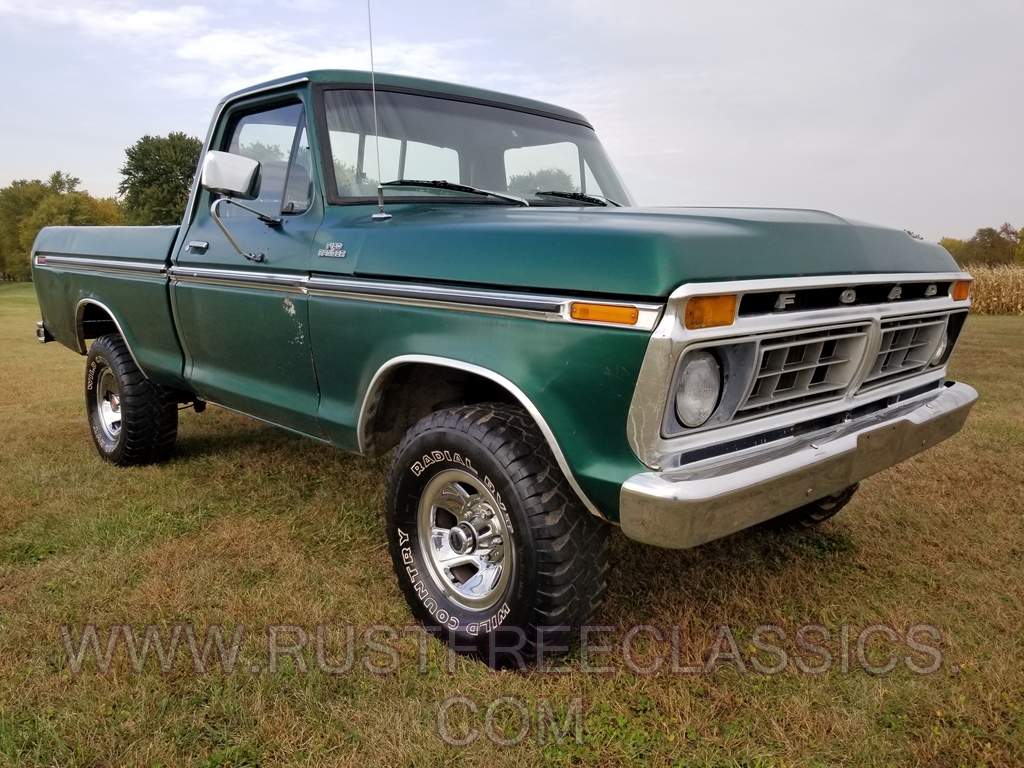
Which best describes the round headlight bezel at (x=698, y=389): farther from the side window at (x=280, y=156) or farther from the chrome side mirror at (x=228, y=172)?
the chrome side mirror at (x=228, y=172)

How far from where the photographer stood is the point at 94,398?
4.82 m

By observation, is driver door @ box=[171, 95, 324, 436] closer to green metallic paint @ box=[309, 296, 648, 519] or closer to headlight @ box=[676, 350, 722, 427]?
green metallic paint @ box=[309, 296, 648, 519]

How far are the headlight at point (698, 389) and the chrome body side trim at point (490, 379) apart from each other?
1.18 feet

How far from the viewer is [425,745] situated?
2.13 metres

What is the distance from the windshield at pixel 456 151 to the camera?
3105mm

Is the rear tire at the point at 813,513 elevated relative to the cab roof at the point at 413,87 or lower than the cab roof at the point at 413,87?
lower

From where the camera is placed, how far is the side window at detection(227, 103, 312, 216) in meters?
3.20

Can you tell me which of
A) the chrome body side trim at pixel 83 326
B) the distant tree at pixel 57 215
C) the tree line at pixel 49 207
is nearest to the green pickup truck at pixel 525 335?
the chrome body side trim at pixel 83 326

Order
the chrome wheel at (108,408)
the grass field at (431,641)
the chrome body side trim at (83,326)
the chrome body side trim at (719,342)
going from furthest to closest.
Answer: the chrome wheel at (108,408) < the chrome body side trim at (83,326) < the grass field at (431,641) < the chrome body side trim at (719,342)

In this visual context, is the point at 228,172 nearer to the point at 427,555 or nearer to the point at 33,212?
the point at 427,555

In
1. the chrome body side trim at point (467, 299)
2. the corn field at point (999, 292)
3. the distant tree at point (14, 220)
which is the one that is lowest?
the distant tree at point (14, 220)

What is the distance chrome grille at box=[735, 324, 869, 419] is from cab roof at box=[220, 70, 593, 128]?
196 centimetres

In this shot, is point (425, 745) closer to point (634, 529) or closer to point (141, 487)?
point (634, 529)

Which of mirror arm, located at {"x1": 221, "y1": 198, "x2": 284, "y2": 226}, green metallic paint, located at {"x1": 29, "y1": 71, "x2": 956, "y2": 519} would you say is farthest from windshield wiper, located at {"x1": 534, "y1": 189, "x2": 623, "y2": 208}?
mirror arm, located at {"x1": 221, "y1": 198, "x2": 284, "y2": 226}
